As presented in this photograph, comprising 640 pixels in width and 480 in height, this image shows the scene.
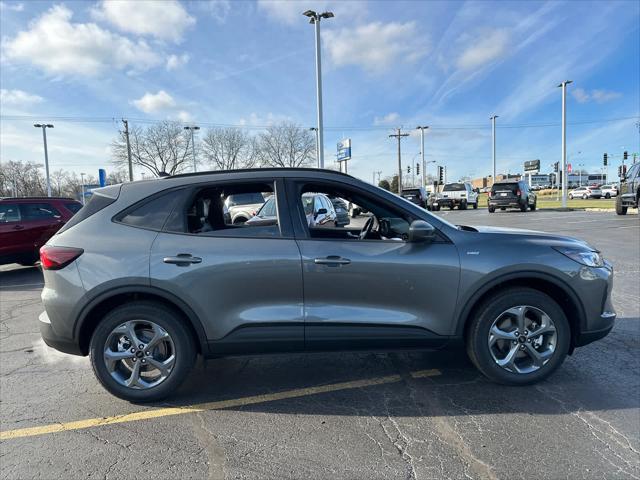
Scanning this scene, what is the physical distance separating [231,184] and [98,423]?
2.03 metres

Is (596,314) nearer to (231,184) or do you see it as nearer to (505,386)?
(505,386)

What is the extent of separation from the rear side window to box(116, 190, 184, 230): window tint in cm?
20

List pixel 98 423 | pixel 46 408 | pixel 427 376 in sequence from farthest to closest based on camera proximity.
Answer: pixel 427 376, pixel 46 408, pixel 98 423

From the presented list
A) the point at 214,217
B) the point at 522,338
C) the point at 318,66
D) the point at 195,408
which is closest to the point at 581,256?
the point at 522,338

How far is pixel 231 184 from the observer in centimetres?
353

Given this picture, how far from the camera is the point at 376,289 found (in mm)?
3254

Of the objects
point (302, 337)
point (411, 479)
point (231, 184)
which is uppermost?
point (231, 184)

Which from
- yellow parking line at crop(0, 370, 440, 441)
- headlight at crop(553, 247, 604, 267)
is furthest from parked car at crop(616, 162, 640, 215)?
yellow parking line at crop(0, 370, 440, 441)

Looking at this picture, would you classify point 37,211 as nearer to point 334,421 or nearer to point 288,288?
point 288,288

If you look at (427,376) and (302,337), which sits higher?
(302,337)

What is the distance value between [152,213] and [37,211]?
8.42 metres

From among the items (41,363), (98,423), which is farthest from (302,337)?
(41,363)

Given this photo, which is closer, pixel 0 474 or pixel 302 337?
pixel 0 474

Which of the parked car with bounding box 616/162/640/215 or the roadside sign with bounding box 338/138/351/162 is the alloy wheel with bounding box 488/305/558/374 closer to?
the parked car with bounding box 616/162/640/215
